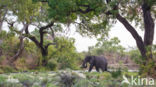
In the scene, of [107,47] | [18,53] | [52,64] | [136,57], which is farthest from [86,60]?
[107,47]

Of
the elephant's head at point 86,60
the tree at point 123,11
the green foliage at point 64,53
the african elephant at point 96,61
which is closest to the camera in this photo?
the tree at point 123,11

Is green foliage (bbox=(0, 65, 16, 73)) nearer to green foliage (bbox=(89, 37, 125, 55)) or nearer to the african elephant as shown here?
the african elephant

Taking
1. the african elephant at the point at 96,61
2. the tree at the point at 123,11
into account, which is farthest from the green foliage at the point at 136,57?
the african elephant at the point at 96,61

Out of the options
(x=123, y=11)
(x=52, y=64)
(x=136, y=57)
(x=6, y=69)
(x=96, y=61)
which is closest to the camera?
(x=136, y=57)

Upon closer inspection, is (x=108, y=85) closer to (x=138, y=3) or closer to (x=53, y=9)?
(x=138, y=3)

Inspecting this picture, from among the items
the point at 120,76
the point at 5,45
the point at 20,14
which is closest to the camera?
the point at 120,76

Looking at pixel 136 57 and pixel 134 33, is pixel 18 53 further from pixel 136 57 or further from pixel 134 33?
pixel 136 57

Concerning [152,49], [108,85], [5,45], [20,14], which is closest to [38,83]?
[108,85]

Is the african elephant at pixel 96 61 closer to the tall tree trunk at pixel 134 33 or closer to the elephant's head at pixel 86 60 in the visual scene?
the elephant's head at pixel 86 60

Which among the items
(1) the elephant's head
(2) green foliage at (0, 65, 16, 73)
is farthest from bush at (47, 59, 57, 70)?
(1) the elephant's head

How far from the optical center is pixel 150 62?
6875mm

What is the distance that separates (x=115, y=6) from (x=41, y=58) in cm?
897

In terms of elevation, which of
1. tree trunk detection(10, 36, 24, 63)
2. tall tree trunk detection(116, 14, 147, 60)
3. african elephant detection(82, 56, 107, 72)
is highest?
tall tree trunk detection(116, 14, 147, 60)

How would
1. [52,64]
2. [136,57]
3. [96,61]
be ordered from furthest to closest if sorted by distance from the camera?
[52,64]
[96,61]
[136,57]
